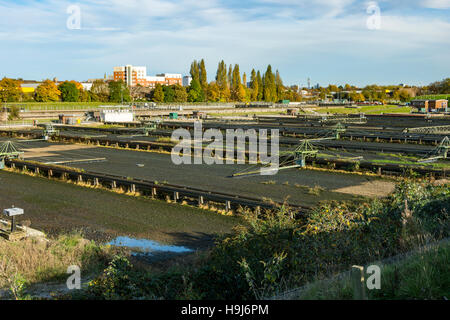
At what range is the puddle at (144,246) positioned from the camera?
37.9 ft

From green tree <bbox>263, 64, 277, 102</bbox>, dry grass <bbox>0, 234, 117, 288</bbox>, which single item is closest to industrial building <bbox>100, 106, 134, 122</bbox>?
dry grass <bbox>0, 234, 117, 288</bbox>

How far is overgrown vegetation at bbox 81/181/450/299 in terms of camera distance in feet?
22.7

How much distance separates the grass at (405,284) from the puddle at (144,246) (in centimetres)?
626

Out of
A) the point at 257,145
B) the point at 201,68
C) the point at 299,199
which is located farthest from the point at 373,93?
the point at 299,199

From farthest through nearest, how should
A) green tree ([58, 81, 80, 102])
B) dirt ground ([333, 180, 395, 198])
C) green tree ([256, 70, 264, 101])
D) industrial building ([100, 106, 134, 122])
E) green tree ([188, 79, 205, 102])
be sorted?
green tree ([256, 70, 264, 101]), green tree ([188, 79, 205, 102]), green tree ([58, 81, 80, 102]), industrial building ([100, 106, 134, 122]), dirt ground ([333, 180, 395, 198])

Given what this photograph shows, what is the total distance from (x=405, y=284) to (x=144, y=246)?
772cm

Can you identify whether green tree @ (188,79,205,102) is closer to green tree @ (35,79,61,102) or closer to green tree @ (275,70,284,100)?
green tree @ (275,70,284,100)

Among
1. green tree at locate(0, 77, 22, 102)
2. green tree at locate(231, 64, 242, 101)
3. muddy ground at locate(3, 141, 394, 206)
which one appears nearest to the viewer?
muddy ground at locate(3, 141, 394, 206)

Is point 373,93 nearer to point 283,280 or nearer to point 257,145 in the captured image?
point 257,145

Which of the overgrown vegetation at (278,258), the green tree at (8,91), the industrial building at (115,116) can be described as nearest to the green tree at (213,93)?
the green tree at (8,91)

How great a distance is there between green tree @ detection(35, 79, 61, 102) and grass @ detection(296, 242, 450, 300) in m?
90.8

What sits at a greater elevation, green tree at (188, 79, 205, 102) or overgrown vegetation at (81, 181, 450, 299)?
green tree at (188, 79, 205, 102)

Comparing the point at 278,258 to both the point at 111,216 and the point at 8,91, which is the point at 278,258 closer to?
the point at 111,216

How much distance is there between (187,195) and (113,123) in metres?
46.2
